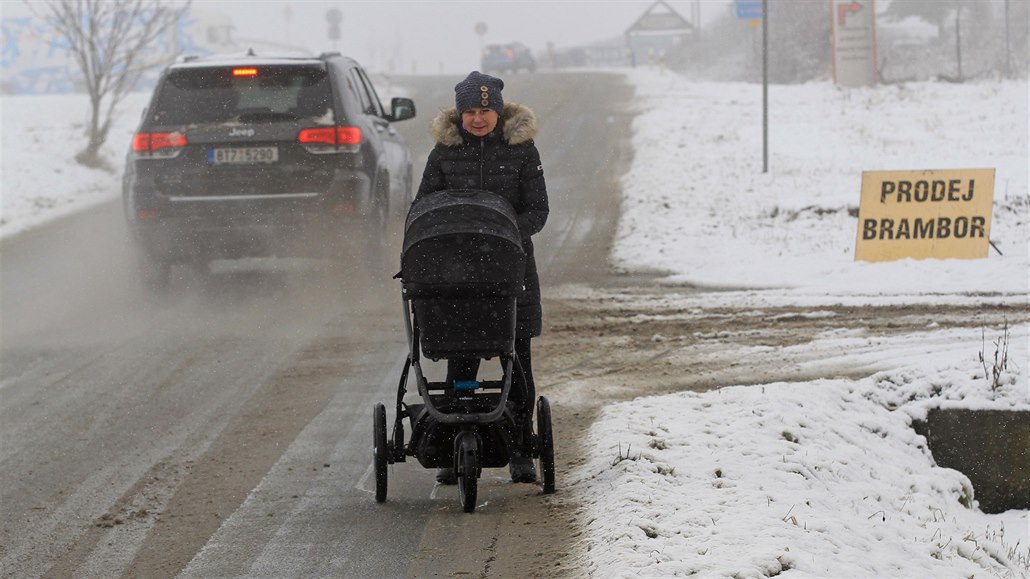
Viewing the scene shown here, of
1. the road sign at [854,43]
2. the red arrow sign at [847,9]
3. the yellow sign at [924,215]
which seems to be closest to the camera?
the yellow sign at [924,215]

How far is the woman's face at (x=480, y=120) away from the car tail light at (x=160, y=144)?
229 inches

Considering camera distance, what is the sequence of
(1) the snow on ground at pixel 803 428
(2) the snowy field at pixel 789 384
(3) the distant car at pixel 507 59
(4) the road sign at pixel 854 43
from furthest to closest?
(3) the distant car at pixel 507 59, (4) the road sign at pixel 854 43, (2) the snowy field at pixel 789 384, (1) the snow on ground at pixel 803 428

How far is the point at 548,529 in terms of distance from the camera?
18.7 feet

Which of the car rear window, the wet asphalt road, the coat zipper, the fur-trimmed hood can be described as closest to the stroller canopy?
the coat zipper

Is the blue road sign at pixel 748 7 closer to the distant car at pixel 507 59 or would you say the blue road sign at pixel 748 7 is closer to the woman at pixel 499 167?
the woman at pixel 499 167

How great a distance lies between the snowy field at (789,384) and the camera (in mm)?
5379

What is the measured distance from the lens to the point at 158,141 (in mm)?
11273

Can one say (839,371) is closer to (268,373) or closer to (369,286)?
(268,373)

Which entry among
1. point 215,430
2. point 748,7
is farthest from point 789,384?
point 748,7

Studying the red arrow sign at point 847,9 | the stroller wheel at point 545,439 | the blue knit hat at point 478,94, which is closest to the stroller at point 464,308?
the stroller wheel at point 545,439

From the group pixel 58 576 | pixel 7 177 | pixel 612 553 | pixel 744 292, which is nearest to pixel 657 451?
pixel 612 553

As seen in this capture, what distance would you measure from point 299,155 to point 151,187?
52.9 inches

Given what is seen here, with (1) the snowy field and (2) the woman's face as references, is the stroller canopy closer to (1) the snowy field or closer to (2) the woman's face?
(2) the woman's face

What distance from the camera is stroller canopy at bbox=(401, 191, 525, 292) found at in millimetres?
5621
